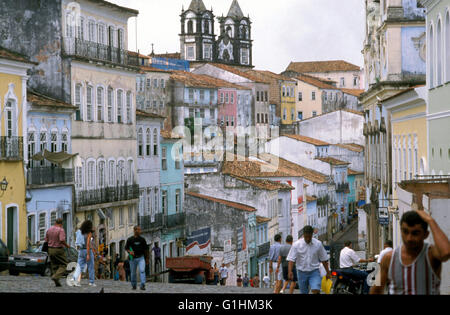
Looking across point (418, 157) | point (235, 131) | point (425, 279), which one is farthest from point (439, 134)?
point (235, 131)

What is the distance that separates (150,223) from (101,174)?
18.7 feet

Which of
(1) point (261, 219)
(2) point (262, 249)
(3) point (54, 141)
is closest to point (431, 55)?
(3) point (54, 141)

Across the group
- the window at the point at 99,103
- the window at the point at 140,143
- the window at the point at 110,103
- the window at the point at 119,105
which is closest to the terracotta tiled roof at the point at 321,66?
the window at the point at 140,143

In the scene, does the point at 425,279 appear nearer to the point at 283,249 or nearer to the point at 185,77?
the point at 283,249

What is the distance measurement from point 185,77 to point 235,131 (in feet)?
46.3

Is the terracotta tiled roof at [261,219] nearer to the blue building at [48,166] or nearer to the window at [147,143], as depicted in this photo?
the window at [147,143]

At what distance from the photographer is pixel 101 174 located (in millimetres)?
51812

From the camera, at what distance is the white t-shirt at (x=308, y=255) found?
16.0 meters

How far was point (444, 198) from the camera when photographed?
21891 millimetres

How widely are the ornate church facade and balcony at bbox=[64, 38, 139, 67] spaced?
12253cm

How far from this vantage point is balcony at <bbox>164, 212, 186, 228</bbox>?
2318 inches

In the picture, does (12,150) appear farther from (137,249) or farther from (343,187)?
(343,187)

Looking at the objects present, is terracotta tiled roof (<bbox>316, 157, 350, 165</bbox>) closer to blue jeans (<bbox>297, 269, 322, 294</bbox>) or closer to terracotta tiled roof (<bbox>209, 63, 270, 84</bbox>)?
terracotta tiled roof (<bbox>209, 63, 270, 84</bbox>)

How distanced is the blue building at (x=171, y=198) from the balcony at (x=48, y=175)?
505 inches
